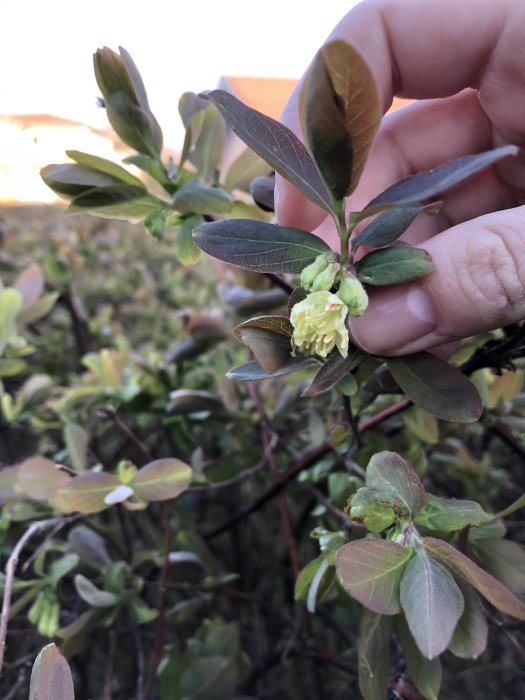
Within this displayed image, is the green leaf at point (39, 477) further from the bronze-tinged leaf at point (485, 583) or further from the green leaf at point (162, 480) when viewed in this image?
the bronze-tinged leaf at point (485, 583)

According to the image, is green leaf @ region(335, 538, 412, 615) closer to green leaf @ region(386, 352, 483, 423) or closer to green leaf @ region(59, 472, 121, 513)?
green leaf @ region(386, 352, 483, 423)

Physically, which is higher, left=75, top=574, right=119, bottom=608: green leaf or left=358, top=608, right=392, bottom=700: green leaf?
left=358, top=608, right=392, bottom=700: green leaf

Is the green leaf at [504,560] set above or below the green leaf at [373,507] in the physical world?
below

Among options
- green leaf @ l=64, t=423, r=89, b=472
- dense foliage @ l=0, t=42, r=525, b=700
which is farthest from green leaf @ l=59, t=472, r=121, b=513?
green leaf @ l=64, t=423, r=89, b=472

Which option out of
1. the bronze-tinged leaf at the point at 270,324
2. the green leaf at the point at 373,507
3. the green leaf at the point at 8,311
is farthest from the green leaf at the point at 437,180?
the green leaf at the point at 8,311

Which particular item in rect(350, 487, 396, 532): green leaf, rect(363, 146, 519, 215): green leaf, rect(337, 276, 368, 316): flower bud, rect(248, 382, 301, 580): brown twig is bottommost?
rect(248, 382, 301, 580): brown twig

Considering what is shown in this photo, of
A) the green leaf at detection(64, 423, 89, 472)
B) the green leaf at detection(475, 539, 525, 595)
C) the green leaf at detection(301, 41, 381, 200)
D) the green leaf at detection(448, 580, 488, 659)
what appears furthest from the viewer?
the green leaf at detection(64, 423, 89, 472)
